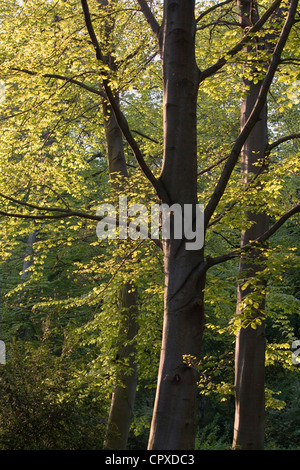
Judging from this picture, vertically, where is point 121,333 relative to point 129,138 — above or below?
below

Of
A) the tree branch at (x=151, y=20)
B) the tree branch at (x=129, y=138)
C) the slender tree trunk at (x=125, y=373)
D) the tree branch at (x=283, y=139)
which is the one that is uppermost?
the tree branch at (x=151, y=20)

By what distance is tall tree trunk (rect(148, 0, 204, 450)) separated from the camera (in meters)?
5.82

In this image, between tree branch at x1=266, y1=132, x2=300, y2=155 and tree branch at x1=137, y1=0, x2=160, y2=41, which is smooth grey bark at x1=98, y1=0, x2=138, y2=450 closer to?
tree branch at x1=137, y1=0, x2=160, y2=41

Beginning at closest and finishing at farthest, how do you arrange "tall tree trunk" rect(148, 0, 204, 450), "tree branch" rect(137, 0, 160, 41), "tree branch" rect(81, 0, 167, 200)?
"tall tree trunk" rect(148, 0, 204, 450) < "tree branch" rect(81, 0, 167, 200) < "tree branch" rect(137, 0, 160, 41)

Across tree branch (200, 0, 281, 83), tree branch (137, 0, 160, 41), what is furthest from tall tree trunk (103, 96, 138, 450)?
tree branch (200, 0, 281, 83)

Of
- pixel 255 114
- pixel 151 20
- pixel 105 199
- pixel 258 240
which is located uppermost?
pixel 151 20

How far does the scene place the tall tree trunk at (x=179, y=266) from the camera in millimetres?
5824

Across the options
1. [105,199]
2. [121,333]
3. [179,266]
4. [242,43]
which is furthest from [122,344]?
[242,43]

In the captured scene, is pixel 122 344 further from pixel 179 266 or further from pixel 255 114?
pixel 255 114

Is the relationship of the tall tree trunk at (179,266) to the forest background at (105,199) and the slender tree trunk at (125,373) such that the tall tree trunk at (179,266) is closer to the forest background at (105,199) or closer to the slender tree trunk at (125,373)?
the forest background at (105,199)

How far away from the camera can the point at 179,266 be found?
6227 mm

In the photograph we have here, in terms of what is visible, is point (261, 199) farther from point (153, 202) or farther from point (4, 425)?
point (4, 425)

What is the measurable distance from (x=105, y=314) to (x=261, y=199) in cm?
397

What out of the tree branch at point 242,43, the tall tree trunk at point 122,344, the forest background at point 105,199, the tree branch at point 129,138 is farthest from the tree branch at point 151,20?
the tall tree trunk at point 122,344
